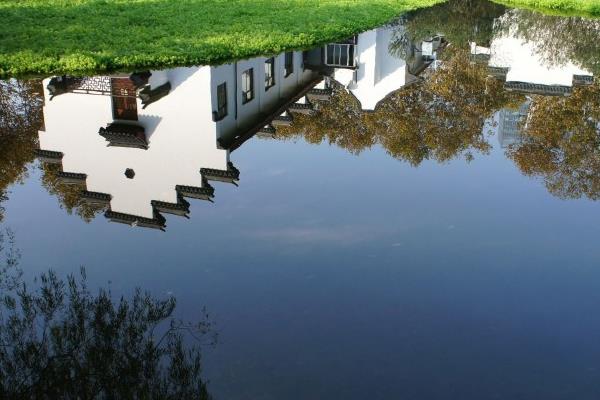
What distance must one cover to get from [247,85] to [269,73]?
2051mm

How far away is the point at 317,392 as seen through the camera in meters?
7.13

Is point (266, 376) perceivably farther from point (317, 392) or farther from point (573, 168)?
point (573, 168)

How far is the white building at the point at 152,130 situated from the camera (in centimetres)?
1305

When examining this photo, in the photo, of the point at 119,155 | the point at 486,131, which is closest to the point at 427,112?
the point at 486,131

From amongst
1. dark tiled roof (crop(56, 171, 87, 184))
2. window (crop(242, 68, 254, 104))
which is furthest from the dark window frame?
dark tiled roof (crop(56, 171, 87, 184))

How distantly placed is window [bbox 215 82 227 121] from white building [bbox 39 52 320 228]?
0.04m

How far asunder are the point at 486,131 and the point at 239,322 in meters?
11.8

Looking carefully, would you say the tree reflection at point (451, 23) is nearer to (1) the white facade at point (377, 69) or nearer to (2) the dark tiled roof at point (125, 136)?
(1) the white facade at point (377, 69)

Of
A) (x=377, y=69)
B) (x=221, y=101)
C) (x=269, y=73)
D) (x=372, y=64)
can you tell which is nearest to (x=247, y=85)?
(x=269, y=73)

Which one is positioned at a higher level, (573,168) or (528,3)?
(528,3)

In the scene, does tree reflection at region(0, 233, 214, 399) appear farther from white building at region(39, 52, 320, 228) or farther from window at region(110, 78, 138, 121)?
window at region(110, 78, 138, 121)

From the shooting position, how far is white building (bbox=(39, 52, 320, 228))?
1305 centimetres

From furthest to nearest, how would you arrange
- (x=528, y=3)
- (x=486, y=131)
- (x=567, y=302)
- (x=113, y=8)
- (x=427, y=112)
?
(x=528, y=3) < (x=113, y=8) < (x=427, y=112) < (x=486, y=131) < (x=567, y=302)

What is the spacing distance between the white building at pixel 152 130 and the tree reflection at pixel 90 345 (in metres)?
2.99
